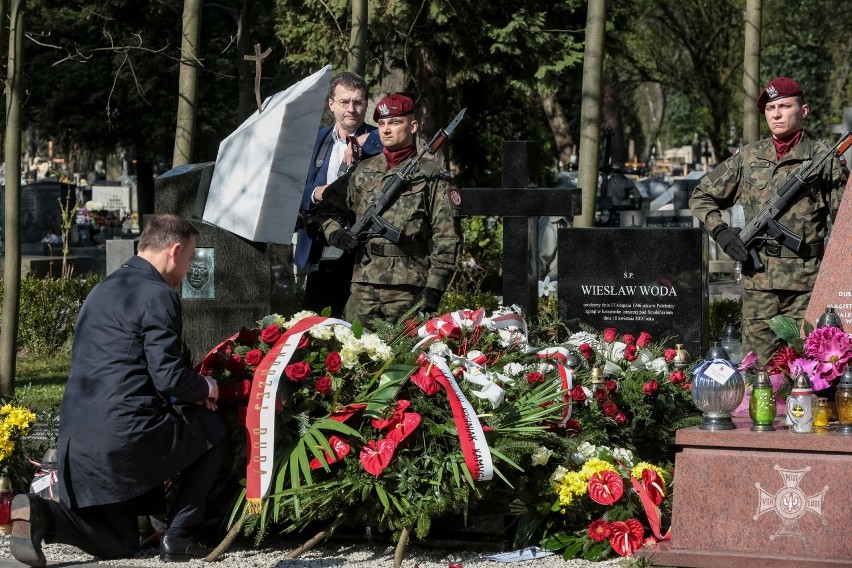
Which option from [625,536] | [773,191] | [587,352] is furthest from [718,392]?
[773,191]

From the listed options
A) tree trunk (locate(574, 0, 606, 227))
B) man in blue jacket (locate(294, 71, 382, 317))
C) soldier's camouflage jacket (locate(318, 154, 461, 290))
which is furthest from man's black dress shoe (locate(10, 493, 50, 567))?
tree trunk (locate(574, 0, 606, 227))

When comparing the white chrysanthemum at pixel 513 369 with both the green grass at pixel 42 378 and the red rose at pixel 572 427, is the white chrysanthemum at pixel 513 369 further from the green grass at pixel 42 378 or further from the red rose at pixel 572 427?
the green grass at pixel 42 378

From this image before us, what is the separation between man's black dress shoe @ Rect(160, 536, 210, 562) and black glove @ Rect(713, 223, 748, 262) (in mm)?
3427

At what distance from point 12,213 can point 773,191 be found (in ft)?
14.9

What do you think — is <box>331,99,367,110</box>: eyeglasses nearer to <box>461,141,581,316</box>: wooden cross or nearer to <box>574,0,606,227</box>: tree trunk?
<box>461,141,581,316</box>: wooden cross

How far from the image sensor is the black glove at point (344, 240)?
23.7 ft

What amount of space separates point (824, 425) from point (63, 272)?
11235 mm

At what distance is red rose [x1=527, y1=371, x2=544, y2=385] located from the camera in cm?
616

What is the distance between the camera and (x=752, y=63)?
1152cm

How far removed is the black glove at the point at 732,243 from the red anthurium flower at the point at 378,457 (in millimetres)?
2659

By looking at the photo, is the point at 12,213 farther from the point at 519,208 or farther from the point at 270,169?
the point at 519,208

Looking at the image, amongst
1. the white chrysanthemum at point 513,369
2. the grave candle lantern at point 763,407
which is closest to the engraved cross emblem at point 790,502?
the grave candle lantern at point 763,407

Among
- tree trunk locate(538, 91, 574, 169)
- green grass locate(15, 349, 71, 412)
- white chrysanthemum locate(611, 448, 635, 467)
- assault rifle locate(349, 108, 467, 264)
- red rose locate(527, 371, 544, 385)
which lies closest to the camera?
white chrysanthemum locate(611, 448, 635, 467)

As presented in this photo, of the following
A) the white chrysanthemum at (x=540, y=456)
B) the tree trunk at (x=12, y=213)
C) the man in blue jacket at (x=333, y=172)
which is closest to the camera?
the white chrysanthemum at (x=540, y=456)
